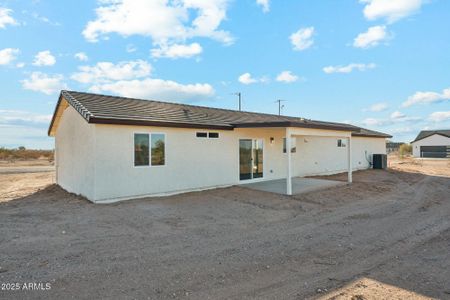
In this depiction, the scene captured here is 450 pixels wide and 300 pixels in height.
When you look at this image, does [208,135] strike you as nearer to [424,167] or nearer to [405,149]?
[424,167]

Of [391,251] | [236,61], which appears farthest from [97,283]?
[236,61]

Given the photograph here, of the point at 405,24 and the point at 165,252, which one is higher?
the point at 405,24

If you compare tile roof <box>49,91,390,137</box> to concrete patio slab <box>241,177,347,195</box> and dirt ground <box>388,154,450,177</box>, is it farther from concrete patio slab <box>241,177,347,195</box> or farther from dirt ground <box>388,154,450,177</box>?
dirt ground <box>388,154,450,177</box>

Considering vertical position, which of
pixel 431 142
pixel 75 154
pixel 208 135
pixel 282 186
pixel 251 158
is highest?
pixel 431 142

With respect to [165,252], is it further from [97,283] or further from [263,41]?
[263,41]

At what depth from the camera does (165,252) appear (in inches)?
210

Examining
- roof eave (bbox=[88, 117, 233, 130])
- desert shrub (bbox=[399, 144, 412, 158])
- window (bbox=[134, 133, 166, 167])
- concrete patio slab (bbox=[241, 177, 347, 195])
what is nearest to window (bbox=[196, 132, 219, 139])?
roof eave (bbox=[88, 117, 233, 130])

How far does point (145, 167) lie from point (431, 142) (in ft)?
164

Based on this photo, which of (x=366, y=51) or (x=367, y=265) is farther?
(x=366, y=51)

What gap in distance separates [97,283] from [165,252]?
1482 mm

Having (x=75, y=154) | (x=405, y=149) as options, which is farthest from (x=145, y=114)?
(x=405, y=149)

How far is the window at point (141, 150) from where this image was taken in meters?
10.2

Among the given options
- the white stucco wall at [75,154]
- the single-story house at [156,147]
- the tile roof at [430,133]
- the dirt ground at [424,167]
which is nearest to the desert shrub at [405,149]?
the tile roof at [430,133]

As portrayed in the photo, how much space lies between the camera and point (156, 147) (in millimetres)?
10711
